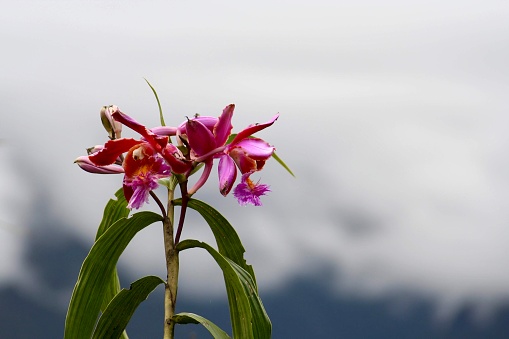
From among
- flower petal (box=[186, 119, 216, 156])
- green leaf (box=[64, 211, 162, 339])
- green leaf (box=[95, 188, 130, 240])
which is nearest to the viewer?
flower petal (box=[186, 119, 216, 156])

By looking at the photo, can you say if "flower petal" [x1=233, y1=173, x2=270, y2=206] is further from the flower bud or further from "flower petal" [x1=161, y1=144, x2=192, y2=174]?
the flower bud

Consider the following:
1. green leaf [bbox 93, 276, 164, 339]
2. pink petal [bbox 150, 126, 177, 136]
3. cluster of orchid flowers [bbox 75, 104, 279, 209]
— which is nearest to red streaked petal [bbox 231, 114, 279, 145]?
cluster of orchid flowers [bbox 75, 104, 279, 209]

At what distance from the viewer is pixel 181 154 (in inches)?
51.6

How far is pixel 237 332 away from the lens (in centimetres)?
136

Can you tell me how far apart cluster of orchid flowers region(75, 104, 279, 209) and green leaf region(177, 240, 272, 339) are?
0.10 m

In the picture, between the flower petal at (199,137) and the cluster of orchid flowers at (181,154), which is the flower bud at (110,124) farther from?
the flower petal at (199,137)

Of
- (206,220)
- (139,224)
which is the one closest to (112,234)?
(139,224)

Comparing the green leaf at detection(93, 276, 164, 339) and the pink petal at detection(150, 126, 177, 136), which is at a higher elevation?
the pink petal at detection(150, 126, 177, 136)

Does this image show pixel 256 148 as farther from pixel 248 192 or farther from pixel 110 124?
pixel 110 124

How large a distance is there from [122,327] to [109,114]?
0.37 metres

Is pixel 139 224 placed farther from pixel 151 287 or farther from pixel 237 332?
pixel 237 332

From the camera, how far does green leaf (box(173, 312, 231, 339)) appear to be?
4.41 ft

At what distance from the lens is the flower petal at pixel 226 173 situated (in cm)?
130

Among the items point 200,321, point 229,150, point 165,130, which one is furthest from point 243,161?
point 200,321
